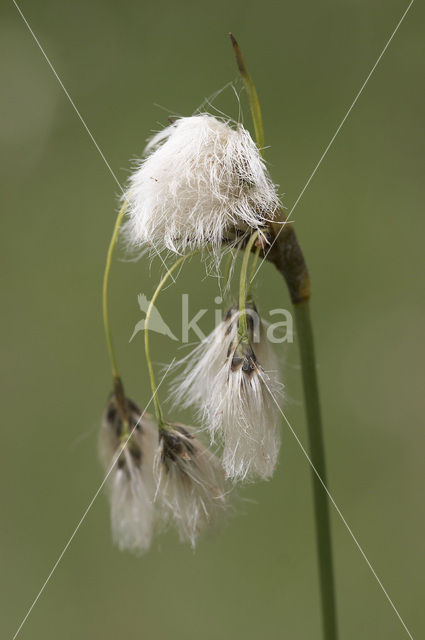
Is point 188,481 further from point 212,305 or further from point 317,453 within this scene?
point 212,305

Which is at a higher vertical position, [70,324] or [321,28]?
[321,28]

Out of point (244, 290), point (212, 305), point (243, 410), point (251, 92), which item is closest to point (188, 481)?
point (243, 410)

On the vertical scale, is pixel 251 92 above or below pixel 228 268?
above

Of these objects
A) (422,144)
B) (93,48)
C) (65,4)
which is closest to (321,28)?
(422,144)

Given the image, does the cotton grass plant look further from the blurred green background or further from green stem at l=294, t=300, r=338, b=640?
the blurred green background

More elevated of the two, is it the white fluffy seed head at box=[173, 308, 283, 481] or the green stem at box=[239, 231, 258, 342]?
the green stem at box=[239, 231, 258, 342]

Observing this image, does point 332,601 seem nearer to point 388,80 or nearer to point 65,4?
point 388,80

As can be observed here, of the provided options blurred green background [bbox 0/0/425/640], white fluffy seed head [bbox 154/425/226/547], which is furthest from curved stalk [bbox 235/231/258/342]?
blurred green background [bbox 0/0/425/640]
